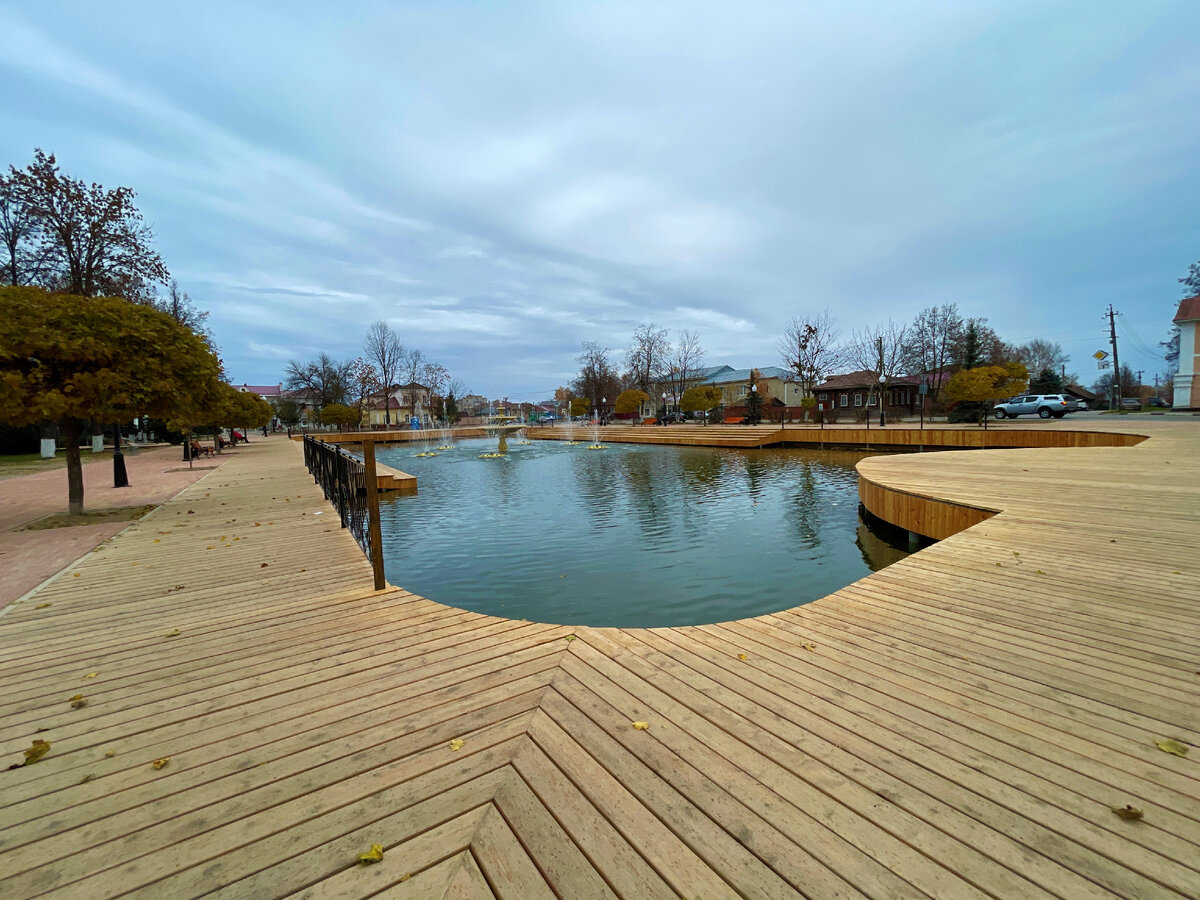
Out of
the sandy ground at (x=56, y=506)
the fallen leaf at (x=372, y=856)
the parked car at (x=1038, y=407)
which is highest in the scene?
the parked car at (x=1038, y=407)

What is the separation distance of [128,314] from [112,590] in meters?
5.18

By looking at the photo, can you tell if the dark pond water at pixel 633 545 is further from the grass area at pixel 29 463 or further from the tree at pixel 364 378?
the tree at pixel 364 378

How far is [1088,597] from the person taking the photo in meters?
3.53

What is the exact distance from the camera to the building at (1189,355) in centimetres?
2966

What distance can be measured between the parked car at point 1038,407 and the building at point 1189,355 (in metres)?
9.40

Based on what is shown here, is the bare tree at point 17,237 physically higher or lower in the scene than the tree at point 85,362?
higher

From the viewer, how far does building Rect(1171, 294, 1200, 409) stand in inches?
1168

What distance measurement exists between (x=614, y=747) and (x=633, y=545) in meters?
5.36

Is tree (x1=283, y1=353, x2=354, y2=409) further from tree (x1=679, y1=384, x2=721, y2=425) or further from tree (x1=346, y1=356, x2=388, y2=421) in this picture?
tree (x1=679, y1=384, x2=721, y2=425)

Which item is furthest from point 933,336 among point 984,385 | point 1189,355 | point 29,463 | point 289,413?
point 289,413

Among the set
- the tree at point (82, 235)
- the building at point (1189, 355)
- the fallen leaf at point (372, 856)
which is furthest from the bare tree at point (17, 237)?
the building at point (1189, 355)

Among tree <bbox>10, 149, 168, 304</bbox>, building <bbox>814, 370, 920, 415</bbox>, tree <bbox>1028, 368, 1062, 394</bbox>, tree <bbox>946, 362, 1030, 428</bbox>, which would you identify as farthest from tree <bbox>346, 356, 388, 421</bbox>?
tree <bbox>1028, 368, 1062, 394</bbox>

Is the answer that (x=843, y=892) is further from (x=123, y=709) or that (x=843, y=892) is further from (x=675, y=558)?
(x=675, y=558)

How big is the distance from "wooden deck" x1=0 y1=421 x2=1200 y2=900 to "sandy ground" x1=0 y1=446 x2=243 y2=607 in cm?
196
